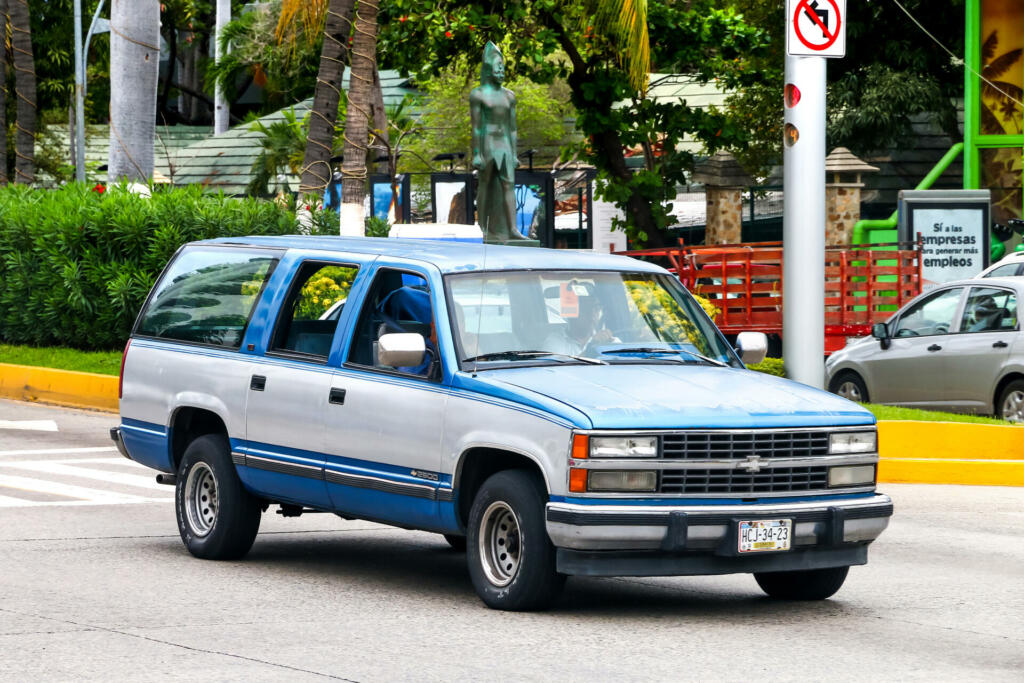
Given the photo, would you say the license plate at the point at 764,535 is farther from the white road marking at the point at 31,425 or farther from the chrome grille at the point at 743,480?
the white road marking at the point at 31,425

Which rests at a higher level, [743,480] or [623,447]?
[623,447]

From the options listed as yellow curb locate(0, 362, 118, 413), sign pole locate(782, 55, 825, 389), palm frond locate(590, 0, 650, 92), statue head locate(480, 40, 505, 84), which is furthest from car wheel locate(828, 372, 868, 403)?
yellow curb locate(0, 362, 118, 413)

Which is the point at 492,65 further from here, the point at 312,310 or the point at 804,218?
the point at 312,310

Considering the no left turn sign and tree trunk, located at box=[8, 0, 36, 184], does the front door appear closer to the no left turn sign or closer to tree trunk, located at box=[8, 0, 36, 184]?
the no left turn sign

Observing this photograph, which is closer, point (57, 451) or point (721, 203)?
point (57, 451)

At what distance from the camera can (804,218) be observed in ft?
48.4

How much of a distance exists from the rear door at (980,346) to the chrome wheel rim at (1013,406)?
19 cm

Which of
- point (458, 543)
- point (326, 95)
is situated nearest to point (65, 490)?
point (458, 543)

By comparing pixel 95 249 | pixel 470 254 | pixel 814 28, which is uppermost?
pixel 814 28

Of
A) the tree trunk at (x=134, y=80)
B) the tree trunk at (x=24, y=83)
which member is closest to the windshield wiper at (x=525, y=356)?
the tree trunk at (x=134, y=80)

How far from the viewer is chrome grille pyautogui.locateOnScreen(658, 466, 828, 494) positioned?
7.65 m

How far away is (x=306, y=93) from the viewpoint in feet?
178

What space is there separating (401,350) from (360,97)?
12717 millimetres

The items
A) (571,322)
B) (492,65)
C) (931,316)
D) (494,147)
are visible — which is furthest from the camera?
(494,147)
